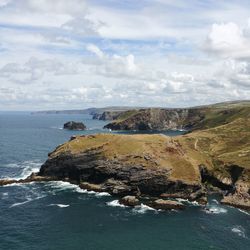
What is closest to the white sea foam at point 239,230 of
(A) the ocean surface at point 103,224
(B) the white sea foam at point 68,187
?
(A) the ocean surface at point 103,224

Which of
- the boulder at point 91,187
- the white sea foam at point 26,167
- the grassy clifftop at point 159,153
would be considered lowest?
the boulder at point 91,187

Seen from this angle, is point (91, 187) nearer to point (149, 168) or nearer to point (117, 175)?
point (117, 175)

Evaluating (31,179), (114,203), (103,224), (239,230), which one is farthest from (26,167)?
(239,230)

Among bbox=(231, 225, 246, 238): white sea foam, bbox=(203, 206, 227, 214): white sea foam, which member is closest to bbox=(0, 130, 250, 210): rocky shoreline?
bbox=(203, 206, 227, 214): white sea foam

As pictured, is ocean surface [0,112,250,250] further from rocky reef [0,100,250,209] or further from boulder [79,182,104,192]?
rocky reef [0,100,250,209]

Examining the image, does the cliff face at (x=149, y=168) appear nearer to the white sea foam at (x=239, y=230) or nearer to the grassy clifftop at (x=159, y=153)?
the grassy clifftop at (x=159, y=153)

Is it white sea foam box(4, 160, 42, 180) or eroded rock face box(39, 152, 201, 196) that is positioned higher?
eroded rock face box(39, 152, 201, 196)
